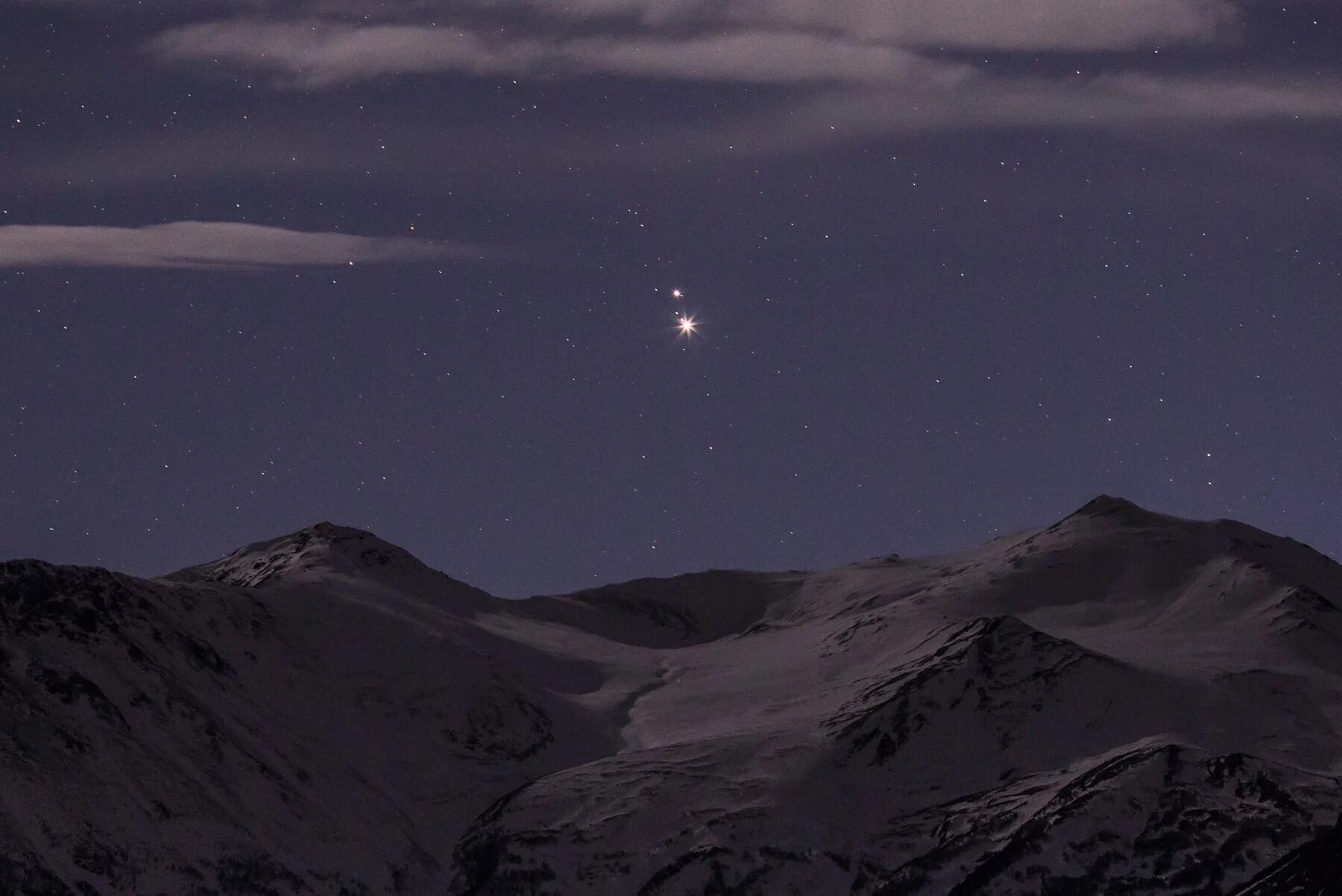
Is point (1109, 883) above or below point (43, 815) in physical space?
below

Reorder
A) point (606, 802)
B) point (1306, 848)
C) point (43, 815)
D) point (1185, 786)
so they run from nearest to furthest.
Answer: point (1306, 848)
point (43, 815)
point (1185, 786)
point (606, 802)

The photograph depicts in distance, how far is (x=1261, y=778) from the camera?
184 meters

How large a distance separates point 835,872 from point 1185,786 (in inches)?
1449

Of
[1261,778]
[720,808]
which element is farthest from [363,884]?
[1261,778]

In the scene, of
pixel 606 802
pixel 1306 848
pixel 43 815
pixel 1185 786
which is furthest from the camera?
pixel 606 802

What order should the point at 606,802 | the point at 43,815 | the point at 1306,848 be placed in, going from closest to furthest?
1. the point at 1306,848
2. the point at 43,815
3. the point at 606,802

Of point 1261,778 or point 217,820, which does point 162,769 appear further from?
point 1261,778

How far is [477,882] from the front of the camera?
186 metres

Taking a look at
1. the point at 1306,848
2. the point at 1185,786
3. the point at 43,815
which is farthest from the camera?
the point at 1185,786

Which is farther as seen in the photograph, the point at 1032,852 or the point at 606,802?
the point at 606,802

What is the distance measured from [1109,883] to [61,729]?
107m

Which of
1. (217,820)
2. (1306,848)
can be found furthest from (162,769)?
(1306,848)

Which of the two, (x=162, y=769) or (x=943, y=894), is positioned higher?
(x=162, y=769)

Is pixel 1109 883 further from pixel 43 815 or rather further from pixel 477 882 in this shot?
pixel 43 815
